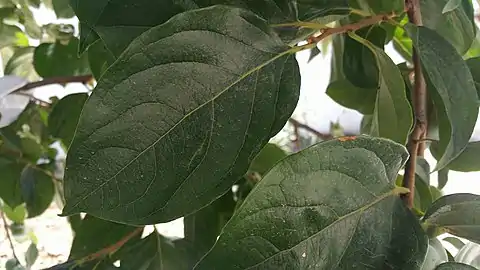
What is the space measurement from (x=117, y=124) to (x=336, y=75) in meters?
0.31

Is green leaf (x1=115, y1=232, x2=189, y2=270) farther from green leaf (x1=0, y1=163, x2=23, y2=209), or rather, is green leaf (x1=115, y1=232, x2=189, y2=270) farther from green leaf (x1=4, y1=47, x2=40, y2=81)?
green leaf (x1=4, y1=47, x2=40, y2=81)

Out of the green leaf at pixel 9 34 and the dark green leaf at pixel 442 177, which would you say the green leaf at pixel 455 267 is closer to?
the dark green leaf at pixel 442 177

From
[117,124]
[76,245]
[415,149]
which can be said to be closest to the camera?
[117,124]

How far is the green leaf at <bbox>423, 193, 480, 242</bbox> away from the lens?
0.91ft

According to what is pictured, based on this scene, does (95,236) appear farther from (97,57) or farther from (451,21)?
(451,21)

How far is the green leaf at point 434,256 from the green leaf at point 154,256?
174 millimetres

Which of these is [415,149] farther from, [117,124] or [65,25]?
[65,25]

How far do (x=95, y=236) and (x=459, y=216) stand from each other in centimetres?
26

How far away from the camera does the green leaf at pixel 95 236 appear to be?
1.48ft

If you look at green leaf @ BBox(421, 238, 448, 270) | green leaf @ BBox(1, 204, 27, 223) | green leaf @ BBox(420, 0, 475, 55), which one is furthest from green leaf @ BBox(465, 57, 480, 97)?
green leaf @ BBox(1, 204, 27, 223)

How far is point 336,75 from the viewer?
517 mm

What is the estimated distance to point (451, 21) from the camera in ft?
1.30

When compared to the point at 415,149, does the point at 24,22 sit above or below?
above

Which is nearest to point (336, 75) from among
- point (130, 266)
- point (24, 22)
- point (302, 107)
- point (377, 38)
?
point (377, 38)
